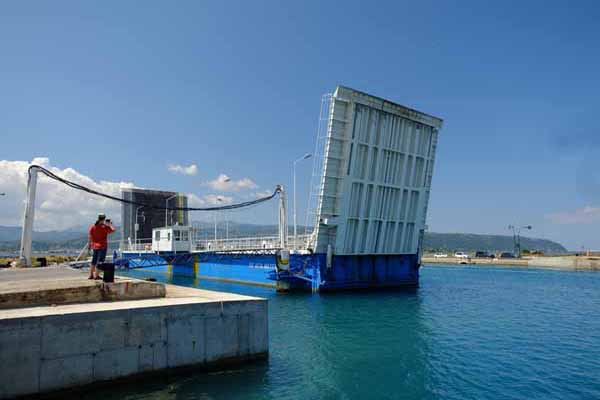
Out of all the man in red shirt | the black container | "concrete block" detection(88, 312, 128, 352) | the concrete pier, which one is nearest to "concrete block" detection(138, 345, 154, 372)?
the concrete pier

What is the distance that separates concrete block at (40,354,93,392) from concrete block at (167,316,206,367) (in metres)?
1.72

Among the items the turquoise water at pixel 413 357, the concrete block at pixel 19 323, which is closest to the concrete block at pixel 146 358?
the turquoise water at pixel 413 357

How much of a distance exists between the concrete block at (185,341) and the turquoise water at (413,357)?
1.39 feet

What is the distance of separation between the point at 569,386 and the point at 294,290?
66.5 feet

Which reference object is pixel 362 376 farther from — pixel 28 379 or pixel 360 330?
pixel 28 379

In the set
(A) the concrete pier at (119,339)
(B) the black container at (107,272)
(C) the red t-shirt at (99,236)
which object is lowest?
(A) the concrete pier at (119,339)

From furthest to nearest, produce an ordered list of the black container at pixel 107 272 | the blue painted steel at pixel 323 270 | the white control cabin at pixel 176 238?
1. the white control cabin at pixel 176 238
2. the blue painted steel at pixel 323 270
3. the black container at pixel 107 272

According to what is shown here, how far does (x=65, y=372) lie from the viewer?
8242 millimetres

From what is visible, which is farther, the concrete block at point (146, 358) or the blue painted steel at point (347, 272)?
the blue painted steel at point (347, 272)

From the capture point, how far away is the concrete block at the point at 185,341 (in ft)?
31.6

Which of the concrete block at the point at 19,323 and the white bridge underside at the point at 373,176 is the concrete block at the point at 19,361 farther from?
the white bridge underside at the point at 373,176

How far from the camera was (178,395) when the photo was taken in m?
8.70

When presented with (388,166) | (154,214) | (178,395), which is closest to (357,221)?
(388,166)

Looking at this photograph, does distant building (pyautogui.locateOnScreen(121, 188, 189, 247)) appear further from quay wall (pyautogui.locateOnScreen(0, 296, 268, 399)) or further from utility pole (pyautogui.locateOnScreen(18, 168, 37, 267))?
quay wall (pyautogui.locateOnScreen(0, 296, 268, 399))
